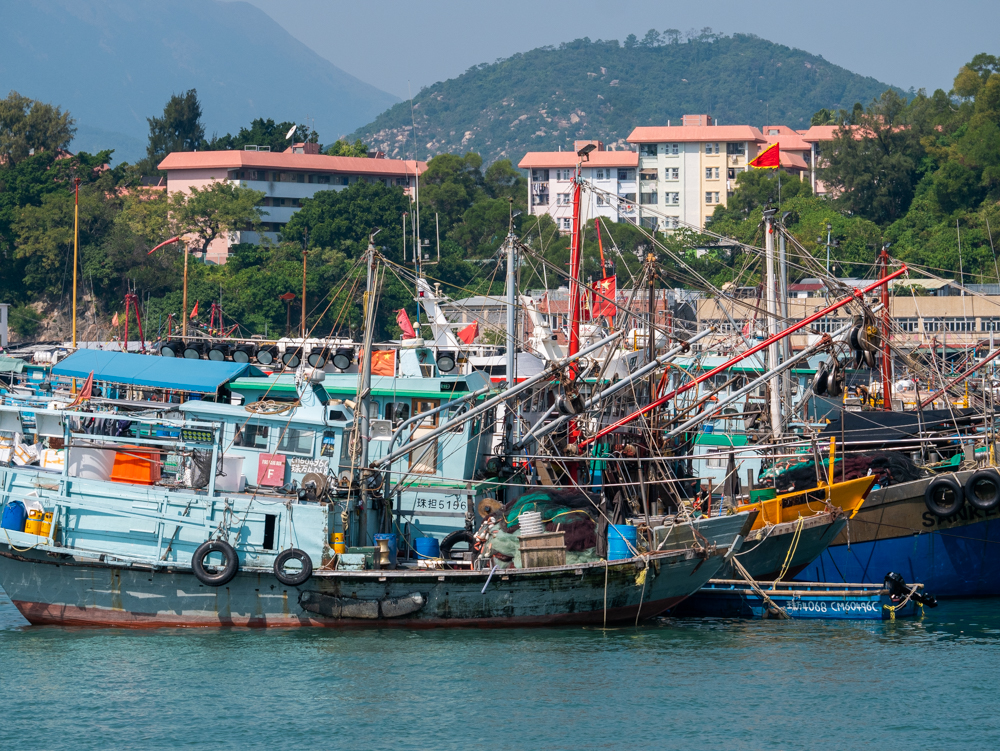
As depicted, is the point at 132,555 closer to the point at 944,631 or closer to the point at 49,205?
the point at 944,631

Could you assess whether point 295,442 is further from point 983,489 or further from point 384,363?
point 983,489

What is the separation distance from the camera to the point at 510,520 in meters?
24.6

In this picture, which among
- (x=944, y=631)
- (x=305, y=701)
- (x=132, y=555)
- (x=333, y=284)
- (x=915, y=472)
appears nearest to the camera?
(x=305, y=701)

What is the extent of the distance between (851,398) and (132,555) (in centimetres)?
2931

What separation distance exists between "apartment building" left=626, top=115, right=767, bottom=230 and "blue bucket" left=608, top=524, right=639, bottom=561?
102m

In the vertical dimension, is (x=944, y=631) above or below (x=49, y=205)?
below

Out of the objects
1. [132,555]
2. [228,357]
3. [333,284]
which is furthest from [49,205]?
[132,555]

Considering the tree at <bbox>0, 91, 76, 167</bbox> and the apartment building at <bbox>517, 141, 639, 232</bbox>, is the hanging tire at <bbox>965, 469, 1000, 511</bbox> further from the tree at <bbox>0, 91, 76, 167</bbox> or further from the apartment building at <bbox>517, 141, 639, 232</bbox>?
the apartment building at <bbox>517, 141, 639, 232</bbox>

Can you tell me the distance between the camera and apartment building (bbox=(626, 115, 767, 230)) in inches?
4921

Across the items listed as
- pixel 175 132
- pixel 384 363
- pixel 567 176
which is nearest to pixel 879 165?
pixel 567 176

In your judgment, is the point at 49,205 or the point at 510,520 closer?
the point at 510,520

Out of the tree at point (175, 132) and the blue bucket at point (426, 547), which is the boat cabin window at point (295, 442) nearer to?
the blue bucket at point (426, 547)

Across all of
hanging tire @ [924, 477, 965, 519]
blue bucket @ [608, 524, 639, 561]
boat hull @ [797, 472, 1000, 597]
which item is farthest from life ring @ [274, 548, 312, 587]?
hanging tire @ [924, 477, 965, 519]

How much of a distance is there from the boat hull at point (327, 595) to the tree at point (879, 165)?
8509cm
